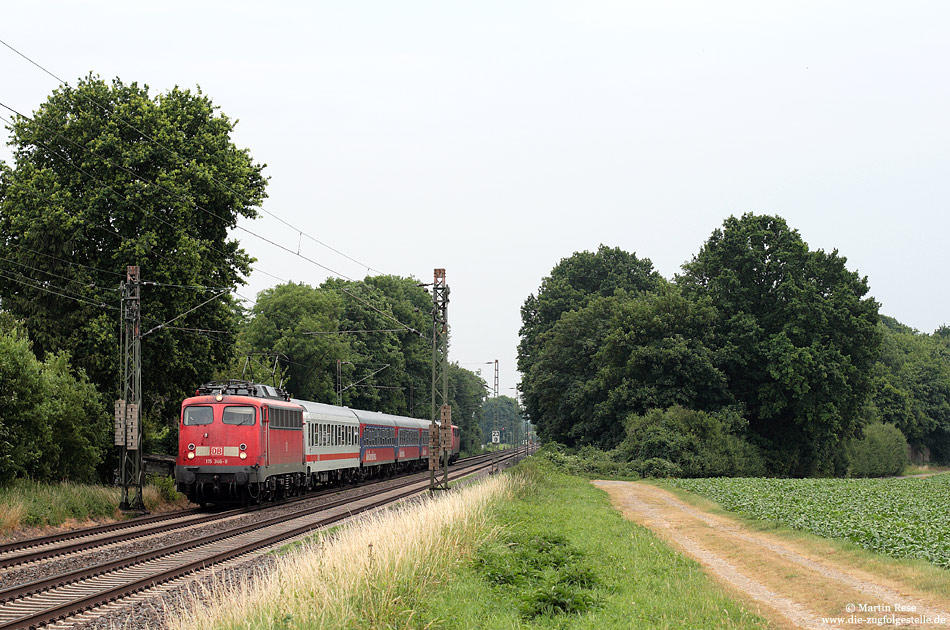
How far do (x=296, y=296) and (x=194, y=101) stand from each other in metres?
34.7

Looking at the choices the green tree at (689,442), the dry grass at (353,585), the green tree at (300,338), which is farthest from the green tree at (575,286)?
the dry grass at (353,585)

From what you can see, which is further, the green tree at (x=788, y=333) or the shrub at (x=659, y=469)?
the green tree at (x=788, y=333)

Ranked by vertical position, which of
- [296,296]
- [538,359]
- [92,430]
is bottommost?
[92,430]

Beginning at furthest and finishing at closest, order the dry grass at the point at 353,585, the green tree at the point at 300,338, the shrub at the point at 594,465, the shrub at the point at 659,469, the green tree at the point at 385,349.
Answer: the green tree at the point at 385,349, the green tree at the point at 300,338, the shrub at the point at 594,465, the shrub at the point at 659,469, the dry grass at the point at 353,585

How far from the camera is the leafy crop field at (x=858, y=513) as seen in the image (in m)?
16.8

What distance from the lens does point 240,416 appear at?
95.6ft

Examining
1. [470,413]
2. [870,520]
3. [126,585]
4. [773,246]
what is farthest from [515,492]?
[470,413]

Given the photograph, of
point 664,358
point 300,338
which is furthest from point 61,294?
point 300,338

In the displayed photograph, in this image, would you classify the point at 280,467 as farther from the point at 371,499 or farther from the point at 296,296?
the point at 296,296

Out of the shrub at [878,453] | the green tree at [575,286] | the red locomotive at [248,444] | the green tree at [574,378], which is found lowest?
the shrub at [878,453]

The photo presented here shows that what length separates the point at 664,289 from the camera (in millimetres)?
58719

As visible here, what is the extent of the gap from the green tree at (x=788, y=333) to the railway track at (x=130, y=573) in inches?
1443

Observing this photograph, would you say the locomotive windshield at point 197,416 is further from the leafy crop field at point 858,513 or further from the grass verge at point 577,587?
the leafy crop field at point 858,513

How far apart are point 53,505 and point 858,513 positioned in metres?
20.7
